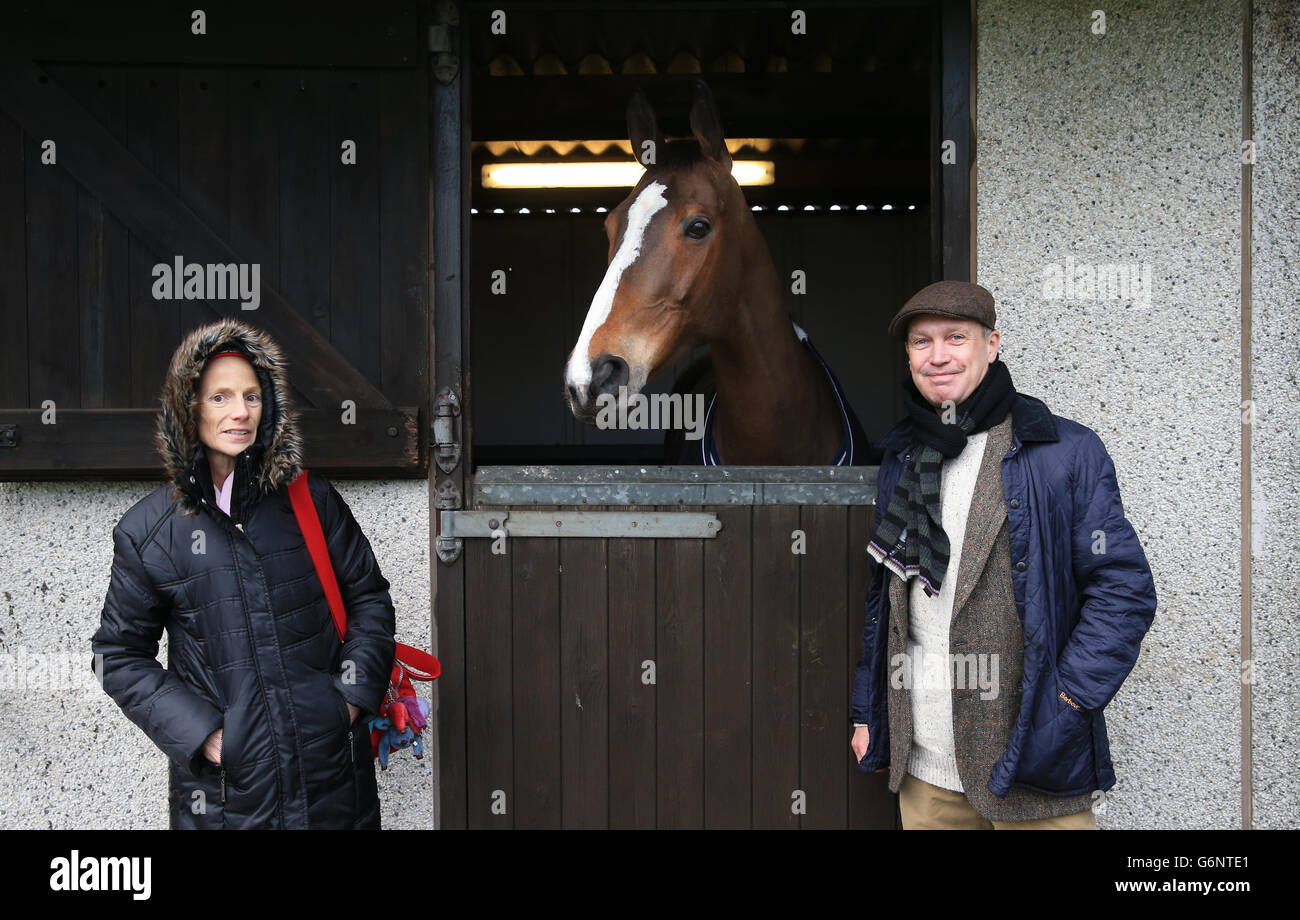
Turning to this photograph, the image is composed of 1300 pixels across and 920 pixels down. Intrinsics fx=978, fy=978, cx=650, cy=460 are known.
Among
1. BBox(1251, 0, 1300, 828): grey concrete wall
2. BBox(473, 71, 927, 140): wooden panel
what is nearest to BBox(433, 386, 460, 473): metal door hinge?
BBox(473, 71, 927, 140): wooden panel

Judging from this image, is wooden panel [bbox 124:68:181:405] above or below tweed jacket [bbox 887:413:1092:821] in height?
above

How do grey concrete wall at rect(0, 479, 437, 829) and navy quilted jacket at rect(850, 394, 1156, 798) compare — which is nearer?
navy quilted jacket at rect(850, 394, 1156, 798)

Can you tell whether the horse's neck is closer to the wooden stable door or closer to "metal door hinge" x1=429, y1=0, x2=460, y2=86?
the wooden stable door

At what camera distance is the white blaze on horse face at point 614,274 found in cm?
240

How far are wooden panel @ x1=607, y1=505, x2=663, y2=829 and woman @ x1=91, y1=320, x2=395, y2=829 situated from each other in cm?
85

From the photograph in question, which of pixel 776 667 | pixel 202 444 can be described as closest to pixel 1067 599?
pixel 776 667

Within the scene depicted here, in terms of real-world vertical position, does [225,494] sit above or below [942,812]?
above

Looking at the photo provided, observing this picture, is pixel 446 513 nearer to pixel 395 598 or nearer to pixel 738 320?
pixel 395 598

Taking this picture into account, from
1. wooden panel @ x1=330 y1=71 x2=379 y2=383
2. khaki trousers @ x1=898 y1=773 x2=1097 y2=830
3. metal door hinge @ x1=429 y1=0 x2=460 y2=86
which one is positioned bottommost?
khaki trousers @ x1=898 y1=773 x2=1097 y2=830

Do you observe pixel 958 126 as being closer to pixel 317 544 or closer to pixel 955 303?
pixel 955 303

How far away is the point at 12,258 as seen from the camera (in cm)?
258

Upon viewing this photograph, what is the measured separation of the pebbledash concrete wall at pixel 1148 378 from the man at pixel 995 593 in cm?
72

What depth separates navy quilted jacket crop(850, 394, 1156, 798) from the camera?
186cm

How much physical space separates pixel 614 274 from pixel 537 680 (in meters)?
A: 1.12
